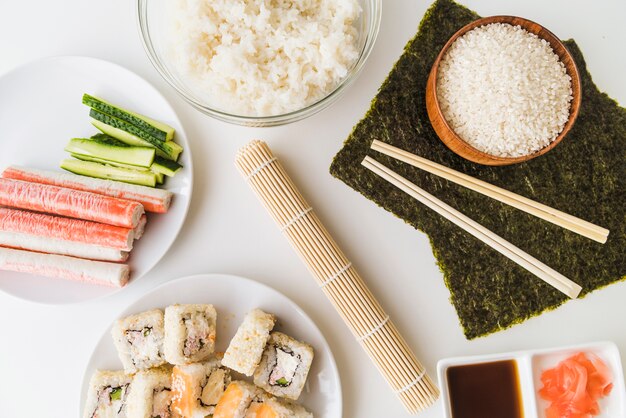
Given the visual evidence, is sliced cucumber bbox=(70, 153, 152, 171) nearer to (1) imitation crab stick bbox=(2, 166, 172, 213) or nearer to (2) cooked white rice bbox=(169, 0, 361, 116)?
(1) imitation crab stick bbox=(2, 166, 172, 213)

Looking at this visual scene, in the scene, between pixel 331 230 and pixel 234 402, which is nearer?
pixel 234 402

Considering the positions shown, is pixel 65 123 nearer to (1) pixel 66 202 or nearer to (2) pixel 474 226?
(1) pixel 66 202

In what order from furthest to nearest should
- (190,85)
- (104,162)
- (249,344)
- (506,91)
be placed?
(104,162), (249,344), (190,85), (506,91)

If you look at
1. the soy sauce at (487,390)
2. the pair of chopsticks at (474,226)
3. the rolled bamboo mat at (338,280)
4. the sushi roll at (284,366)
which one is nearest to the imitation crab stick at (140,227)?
the rolled bamboo mat at (338,280)

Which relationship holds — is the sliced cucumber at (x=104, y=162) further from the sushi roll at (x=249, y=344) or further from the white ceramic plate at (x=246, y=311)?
the sushi roll at (x=249, y=344)

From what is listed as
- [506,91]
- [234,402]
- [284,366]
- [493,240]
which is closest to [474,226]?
[493,240]

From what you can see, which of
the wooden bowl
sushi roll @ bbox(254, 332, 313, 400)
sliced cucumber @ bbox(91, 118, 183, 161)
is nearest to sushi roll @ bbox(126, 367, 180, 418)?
sushi roll @ bbox(254, 332, 313, 400)

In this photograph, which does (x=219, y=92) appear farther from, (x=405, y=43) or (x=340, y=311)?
(x=340, y=311)
